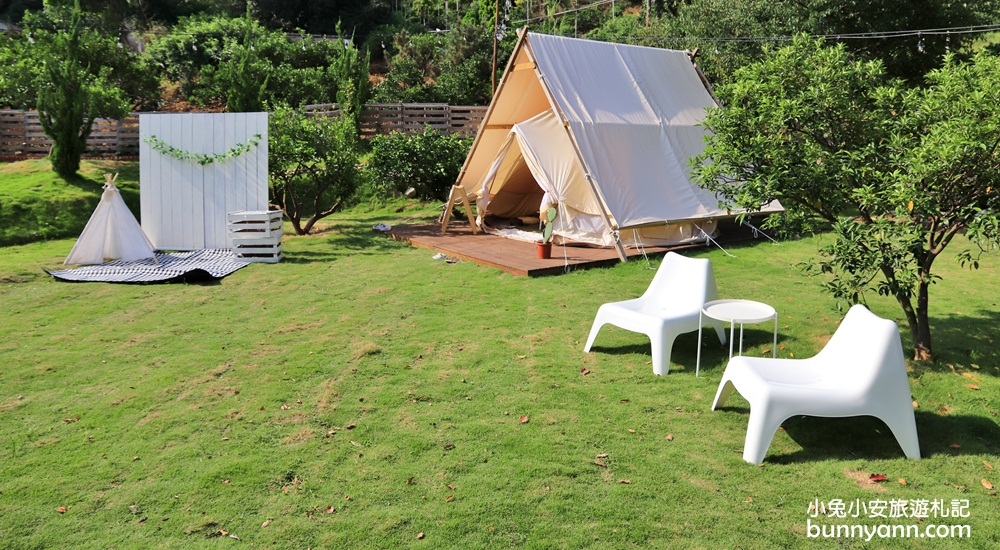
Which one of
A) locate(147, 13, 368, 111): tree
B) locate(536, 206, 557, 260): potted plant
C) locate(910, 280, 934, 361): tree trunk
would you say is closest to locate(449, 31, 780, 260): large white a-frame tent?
locate(536, 206, 557, 260): potted plant

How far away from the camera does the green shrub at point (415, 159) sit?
14148 mm

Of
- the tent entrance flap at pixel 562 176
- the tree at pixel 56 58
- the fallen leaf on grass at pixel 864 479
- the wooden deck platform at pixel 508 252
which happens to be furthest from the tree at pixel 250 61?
the fallen leaf on grass at pixel 864 479

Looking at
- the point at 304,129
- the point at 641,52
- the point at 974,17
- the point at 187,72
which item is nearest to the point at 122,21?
the point at 187,72

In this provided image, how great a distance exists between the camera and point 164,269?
9016mm

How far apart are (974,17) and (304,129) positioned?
1356cm

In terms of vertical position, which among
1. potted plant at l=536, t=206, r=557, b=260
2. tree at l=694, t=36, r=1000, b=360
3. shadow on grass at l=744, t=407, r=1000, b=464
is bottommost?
shadow on grass at l=744, t=407, r=1000, b=464

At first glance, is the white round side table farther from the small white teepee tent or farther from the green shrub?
the green shrub

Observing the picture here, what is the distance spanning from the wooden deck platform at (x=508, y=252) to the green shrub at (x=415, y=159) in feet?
8.76

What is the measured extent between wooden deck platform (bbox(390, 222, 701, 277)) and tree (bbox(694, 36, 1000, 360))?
3025 millimetres

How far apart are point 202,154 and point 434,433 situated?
26.0 ft

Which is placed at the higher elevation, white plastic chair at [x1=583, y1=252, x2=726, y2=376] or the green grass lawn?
white plastic chair at [x1=583, y1=252, x2=726, y2=376]

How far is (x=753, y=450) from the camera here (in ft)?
12.6

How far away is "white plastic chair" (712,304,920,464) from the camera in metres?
3.76

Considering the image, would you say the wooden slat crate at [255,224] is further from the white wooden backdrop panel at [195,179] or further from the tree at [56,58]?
the tree at [56,58]
